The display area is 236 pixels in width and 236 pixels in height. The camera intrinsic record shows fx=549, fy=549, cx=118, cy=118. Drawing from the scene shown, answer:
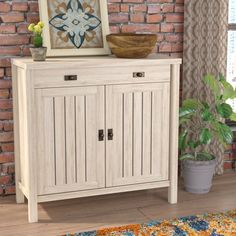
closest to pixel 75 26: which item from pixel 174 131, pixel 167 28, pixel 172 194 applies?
pixel 167 28

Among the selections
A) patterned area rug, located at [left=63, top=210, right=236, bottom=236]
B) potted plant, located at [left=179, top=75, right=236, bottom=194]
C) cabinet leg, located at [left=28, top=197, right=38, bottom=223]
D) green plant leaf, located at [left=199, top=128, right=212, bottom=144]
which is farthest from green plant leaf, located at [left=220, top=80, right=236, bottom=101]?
cabinet leg, located at [left=28, top=197, right=38, bottom=223]

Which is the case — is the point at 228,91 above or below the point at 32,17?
below

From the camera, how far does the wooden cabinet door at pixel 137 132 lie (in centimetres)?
359

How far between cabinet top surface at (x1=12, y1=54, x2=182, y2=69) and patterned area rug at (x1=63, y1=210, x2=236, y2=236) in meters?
1.02

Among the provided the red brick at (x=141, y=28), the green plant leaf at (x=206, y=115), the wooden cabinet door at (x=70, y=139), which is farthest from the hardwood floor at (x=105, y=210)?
the red brick at (x=141, y=28)

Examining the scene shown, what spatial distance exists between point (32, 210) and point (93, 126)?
0.66m

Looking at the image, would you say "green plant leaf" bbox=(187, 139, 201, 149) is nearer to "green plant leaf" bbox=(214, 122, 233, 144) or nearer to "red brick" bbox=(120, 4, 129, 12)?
"green plant leaf" bbox=(214, 122, 233, 144)

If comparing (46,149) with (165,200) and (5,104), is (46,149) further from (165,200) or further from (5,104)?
→ (165,200)

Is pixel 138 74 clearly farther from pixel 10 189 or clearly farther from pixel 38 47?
pixel 10 189

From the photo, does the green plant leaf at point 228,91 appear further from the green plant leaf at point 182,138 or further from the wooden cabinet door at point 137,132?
the wooden cabinet door at point 137,132

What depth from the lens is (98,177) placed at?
3617 mm

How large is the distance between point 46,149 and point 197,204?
1138 millimetres

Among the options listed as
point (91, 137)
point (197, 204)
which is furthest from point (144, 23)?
point (197, 204)

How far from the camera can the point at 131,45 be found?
3.62 metres
